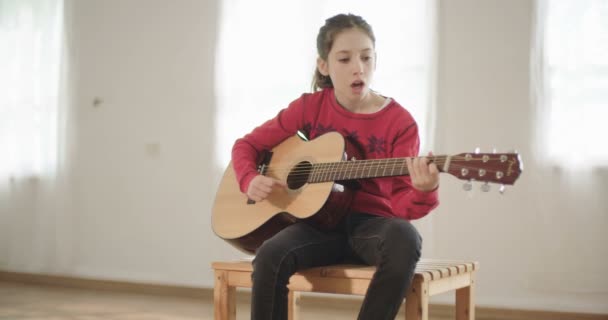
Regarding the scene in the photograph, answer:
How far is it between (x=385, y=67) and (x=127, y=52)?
5.97 feet

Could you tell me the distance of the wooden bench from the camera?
5.53 feet

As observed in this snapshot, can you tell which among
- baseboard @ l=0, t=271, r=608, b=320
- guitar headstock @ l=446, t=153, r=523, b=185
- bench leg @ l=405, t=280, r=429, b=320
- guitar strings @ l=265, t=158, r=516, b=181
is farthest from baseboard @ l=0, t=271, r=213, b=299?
guitar headstock @ l=446, t=153, r=523, b=185

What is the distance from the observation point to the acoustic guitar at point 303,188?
1.72 m

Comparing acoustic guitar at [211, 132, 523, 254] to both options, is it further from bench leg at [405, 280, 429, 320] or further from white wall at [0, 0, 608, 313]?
white wall at [0, 0, 608, 313]

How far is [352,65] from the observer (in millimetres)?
1917

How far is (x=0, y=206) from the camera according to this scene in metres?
4.66

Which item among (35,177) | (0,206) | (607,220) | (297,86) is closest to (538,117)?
(607,220)

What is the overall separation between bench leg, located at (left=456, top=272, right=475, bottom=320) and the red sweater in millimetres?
327

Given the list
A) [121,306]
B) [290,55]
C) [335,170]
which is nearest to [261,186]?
[335,170]

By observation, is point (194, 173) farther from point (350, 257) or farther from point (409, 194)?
point (409, 194)

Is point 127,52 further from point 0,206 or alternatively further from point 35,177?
point 0,206

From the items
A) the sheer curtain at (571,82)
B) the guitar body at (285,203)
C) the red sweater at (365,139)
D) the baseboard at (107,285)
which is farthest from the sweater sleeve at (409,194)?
the baseboard at (107,285)

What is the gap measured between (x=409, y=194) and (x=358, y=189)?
Answer: 0.60ft

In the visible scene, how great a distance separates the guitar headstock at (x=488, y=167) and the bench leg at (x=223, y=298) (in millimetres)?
841
